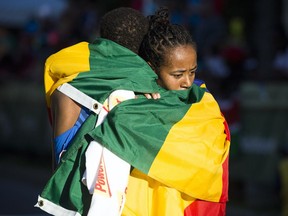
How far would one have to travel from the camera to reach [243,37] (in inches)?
497

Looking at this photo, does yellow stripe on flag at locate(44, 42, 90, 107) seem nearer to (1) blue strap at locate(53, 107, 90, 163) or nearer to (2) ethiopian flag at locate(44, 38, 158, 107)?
(2) ethiopian flag at locate(44, 38, 158, 107)

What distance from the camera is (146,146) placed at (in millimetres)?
3861

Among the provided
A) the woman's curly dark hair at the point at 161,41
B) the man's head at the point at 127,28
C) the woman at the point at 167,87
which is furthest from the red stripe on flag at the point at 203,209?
the man's head at the point at 127,28

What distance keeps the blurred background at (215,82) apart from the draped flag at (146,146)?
17.5 feet

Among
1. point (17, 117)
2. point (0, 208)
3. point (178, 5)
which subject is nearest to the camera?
point (0, 208)

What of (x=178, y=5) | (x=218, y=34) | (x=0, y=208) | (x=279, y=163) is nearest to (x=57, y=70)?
(x=279, y=163)

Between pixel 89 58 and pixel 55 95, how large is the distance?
24cm

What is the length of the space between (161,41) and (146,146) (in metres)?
0.51

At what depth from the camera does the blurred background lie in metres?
10.1

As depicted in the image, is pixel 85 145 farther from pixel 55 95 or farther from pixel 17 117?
pixel 17 117

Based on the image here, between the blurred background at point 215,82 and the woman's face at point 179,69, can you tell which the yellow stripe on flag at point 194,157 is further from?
the blurred background at point 215,82

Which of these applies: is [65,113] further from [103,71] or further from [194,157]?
[194,157]

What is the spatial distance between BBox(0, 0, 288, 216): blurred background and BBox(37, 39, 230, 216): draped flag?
5.35 metres

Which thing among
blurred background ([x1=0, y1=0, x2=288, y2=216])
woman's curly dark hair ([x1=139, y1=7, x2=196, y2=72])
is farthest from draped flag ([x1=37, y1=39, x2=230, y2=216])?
blurred background ([x1=0, y1=0, x2=288, y2=216])
